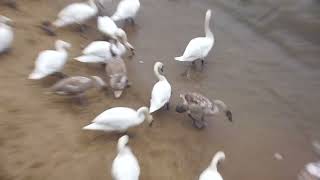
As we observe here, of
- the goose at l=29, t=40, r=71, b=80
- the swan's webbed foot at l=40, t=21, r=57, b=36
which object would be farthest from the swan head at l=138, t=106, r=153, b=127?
the swan's webbed foot at l=40, t=21, r=57, b=36

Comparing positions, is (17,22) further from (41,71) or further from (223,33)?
(223,33)

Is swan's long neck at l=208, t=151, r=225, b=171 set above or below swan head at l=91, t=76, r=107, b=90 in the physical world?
below

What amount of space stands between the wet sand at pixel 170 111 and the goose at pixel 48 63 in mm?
160

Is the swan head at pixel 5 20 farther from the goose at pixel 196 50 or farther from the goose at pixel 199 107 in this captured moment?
the goose at pixel 199 107

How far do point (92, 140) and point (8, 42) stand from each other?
6.59 ft

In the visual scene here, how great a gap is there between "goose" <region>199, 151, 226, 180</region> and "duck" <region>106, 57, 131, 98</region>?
163 cm

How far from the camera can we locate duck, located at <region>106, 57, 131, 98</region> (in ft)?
23.2

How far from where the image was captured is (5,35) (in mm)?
7340

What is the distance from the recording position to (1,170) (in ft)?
18.5

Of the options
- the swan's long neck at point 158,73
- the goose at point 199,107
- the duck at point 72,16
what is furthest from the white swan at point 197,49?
the duck at point 72,16

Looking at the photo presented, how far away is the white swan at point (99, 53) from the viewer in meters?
7.50

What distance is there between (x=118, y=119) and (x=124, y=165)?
803 millimetres

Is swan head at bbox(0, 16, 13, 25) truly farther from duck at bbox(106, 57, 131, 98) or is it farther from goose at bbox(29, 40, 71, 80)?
duck at bbox(106, 57, 131, 98)

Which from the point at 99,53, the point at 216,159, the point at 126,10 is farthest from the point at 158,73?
the point at 126,10
